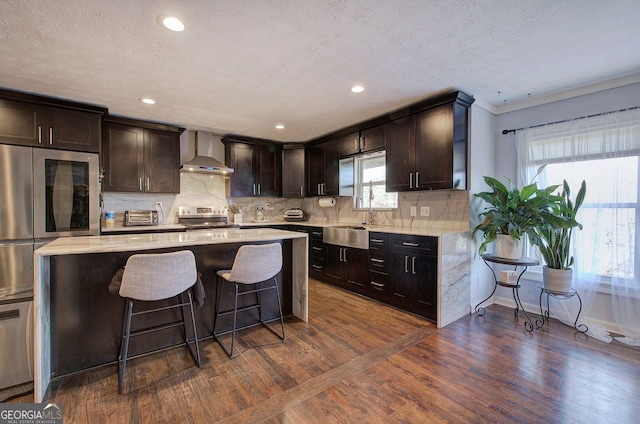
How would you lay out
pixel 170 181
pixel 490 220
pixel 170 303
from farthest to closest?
pixel 170 181
pixel 490 220
pixel 170 303

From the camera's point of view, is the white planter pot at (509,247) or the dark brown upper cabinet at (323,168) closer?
the white planter pot at (509,247)

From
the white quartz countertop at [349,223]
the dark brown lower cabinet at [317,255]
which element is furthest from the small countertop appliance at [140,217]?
the dark brown lower cabinet at [317,255]

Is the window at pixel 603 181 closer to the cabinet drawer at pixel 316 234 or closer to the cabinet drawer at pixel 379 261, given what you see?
the cabinet drawer at pixel 379 261

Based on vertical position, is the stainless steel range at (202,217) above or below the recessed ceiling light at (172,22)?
below

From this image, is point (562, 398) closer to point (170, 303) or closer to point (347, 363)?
point (347, 363)

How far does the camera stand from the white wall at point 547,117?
2.81 m

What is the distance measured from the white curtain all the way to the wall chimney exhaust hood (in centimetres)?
443

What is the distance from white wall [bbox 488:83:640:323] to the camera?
9.23 feet

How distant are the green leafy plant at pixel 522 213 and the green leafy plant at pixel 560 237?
48mm

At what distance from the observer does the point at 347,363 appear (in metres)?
2.25

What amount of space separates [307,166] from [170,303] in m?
3.59

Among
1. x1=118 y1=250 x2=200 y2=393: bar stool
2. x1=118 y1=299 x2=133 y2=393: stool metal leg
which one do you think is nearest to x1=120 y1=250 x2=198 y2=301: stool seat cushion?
x1=118 y1=250 x2=200 y2=393: bar stool

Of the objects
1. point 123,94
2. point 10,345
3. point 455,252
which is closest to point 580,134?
point 455,252

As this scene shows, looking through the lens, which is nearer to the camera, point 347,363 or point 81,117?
point 347,363
